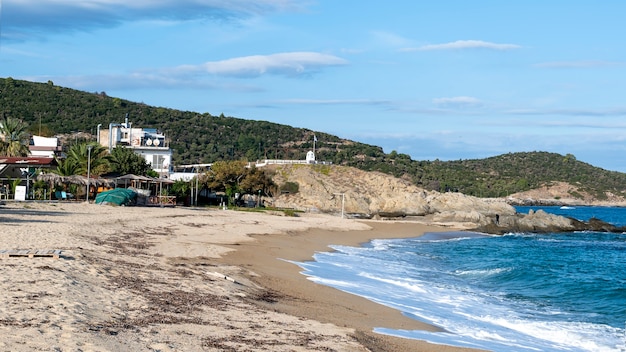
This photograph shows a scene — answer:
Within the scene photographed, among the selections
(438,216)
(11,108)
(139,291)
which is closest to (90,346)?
(139,291)

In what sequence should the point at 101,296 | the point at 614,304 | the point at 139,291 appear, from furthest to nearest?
the point at 614,304, the point at 139,291, the point at 101,296

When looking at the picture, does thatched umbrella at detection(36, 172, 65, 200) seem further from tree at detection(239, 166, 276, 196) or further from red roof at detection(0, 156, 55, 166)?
tree at detection(239, 166, 276, 196)

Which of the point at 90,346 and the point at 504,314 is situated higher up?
the point at 90,346

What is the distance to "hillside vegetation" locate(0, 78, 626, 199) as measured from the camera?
10500 cm

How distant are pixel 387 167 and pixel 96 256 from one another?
4316 inches

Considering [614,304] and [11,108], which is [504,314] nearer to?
[614,304]

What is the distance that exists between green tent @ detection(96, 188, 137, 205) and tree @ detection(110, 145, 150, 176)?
1130cm

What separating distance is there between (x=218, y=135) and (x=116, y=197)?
Result: 78191 mm

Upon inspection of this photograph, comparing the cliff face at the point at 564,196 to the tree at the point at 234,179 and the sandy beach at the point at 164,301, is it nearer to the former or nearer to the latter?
the tree at the point at 234,179

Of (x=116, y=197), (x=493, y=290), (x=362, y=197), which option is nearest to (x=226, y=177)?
(x=116, y=197)

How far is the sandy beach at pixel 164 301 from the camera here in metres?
8.29

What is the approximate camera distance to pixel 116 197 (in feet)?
139

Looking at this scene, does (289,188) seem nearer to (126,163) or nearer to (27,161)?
(126,163)

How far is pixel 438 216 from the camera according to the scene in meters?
65.5
